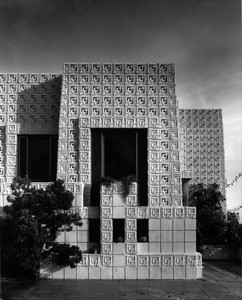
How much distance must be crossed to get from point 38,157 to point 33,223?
4.73 metres

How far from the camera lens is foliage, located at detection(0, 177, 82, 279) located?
1195 centimetres

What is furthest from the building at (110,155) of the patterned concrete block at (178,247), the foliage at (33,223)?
the foliage at (33,223)

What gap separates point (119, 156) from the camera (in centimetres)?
1488

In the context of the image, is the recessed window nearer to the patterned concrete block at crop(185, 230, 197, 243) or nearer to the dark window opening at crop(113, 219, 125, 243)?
the dark window opening at crop(113, 219, 125, 243)

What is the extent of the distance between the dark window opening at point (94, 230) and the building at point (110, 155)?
1.6 inches

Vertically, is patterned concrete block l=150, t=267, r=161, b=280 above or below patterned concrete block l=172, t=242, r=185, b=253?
below

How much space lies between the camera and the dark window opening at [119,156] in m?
14.7

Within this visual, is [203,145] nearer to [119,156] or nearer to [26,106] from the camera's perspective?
[119,156]

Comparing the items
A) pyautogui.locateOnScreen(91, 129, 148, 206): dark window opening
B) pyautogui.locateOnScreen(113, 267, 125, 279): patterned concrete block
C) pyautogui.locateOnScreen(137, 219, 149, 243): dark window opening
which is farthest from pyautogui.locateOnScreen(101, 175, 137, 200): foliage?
pyautogui.locateOnScreen(113, 267, 125, 279): patterned concrete block

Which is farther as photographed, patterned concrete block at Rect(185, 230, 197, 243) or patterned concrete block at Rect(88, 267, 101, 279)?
patterned concrete block at Rect(185, 230, 197, 243)

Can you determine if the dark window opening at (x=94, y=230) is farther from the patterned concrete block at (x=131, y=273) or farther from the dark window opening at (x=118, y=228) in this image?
the patterned concrete block at (x=131, y=273)

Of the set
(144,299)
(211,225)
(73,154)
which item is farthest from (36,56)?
(211,225)

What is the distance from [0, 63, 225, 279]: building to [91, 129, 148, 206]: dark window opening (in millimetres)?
42

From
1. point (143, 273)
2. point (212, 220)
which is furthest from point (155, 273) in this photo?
point (212, 220)
